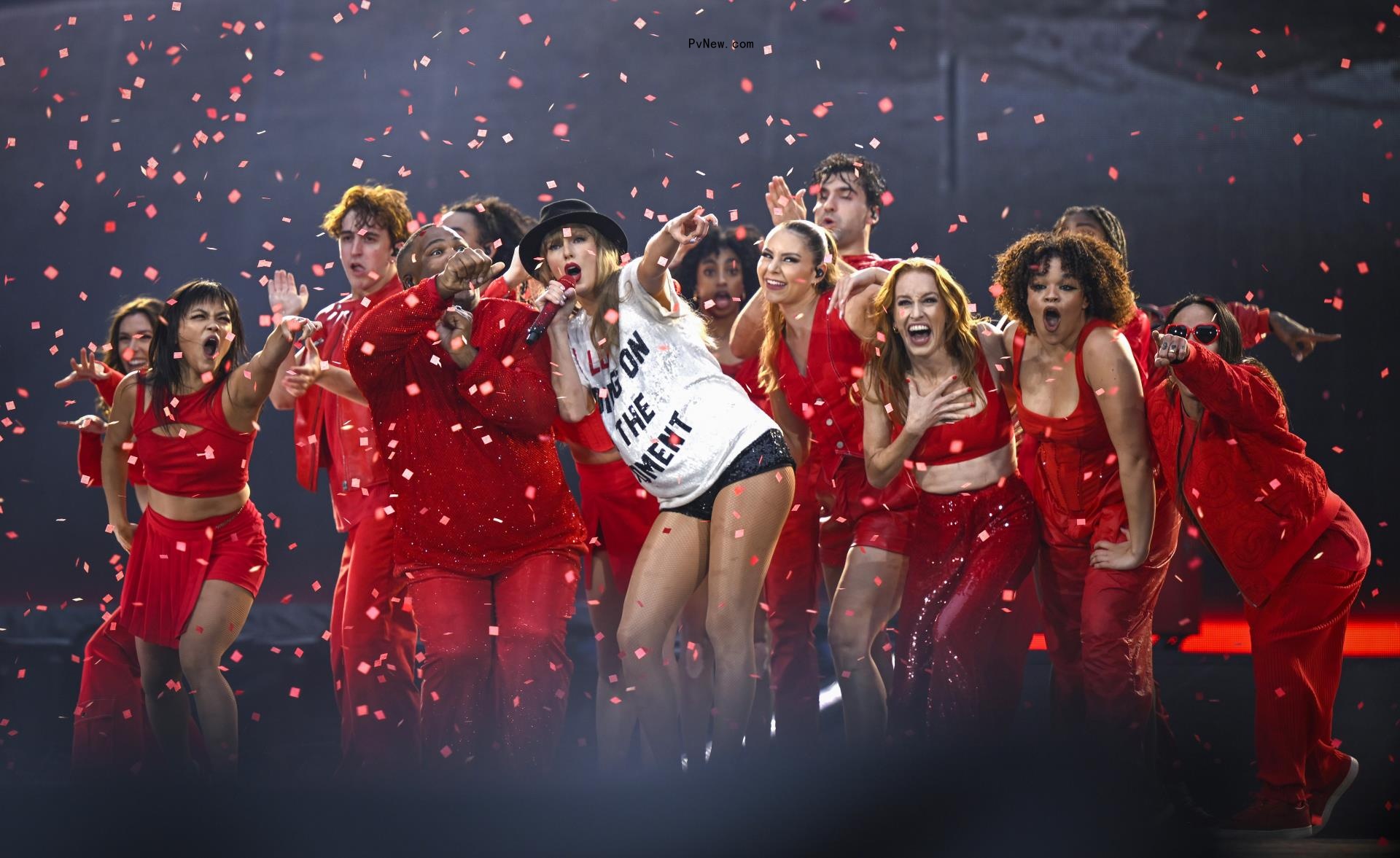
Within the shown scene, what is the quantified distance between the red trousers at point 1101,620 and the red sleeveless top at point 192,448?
2253mm

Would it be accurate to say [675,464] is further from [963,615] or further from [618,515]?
[963,615]

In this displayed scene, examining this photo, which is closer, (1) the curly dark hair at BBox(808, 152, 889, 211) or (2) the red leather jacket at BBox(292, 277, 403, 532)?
(2) the red leather jacket at BBox(292, 277, 403, 532)

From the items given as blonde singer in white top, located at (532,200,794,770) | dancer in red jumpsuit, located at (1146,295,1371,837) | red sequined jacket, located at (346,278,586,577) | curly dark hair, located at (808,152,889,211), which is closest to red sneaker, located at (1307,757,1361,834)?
dancer in red jumpsuit, located at (1146,295,1371,837)

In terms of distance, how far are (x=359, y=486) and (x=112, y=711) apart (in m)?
0.93

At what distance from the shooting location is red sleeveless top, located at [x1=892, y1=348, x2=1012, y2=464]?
3414 millimetres

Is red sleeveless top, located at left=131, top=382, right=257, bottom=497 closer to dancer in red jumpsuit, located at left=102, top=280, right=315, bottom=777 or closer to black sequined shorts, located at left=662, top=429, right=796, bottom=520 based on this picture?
dancer in red jumpsuit, located at left=102, top=280, right=315, bottom=777

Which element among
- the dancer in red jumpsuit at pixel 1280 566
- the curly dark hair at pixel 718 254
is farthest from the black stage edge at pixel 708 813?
the curly dark hair at pixel 718 254

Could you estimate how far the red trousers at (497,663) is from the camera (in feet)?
10.5

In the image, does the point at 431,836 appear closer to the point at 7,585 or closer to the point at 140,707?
the point at 140,707

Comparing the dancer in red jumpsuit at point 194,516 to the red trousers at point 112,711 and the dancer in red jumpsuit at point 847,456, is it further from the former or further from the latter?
the dancer in red jumpsuit at point 847,456

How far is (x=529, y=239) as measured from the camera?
334cm

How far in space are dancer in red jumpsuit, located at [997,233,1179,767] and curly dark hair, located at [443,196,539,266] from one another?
1.55m

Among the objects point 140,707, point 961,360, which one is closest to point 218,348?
point 140,707

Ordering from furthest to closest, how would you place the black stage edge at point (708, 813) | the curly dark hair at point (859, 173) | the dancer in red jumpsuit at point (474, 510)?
the curly dark hair at point (859, 173) < the dancer in red jumpsuit at point (474, 510) < the black stage edge at point (708, 813)
